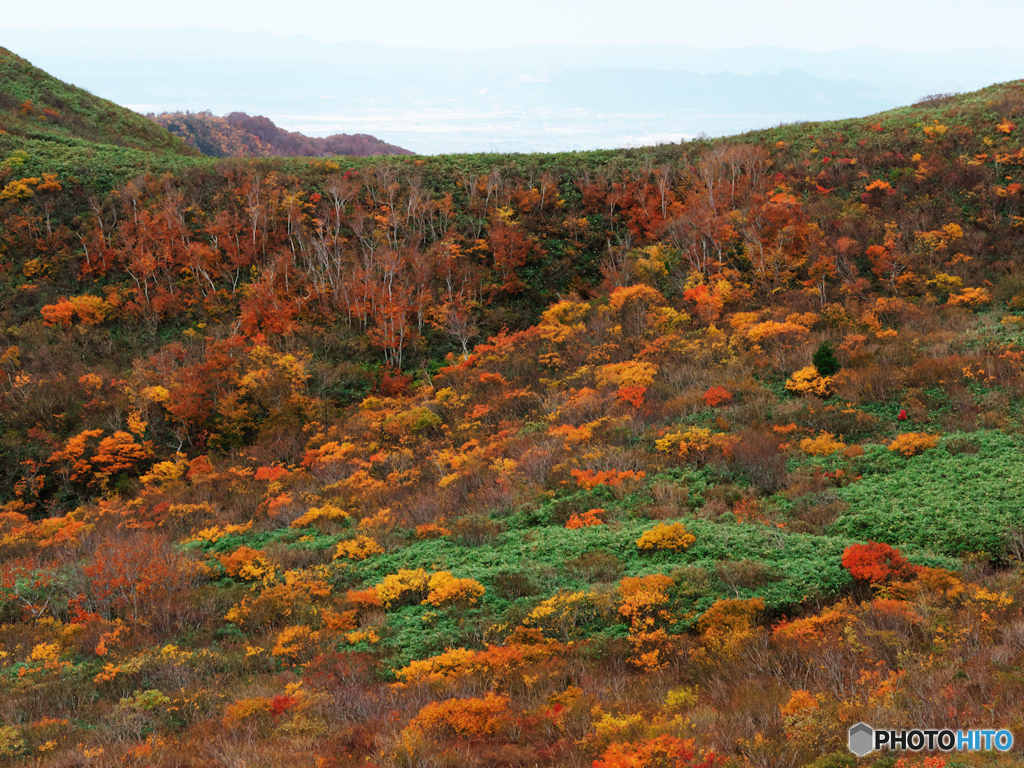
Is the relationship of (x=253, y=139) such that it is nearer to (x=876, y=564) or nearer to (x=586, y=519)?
(x=586, y=519)

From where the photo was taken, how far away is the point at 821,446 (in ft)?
46.3

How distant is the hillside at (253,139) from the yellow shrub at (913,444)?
7842cm

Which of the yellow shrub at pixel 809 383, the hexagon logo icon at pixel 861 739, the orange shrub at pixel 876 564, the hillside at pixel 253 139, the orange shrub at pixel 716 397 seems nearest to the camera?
the hexagon logo icon at pixel 861 739

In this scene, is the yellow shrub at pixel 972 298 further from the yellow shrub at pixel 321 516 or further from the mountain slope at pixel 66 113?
the mountain slope at pixel 66 113

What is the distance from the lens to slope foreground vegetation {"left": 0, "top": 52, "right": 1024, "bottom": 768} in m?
7.00

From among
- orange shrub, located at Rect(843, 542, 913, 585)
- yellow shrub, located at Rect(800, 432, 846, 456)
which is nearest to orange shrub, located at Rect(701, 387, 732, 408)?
yellow shrub, located at Rect(800, 432, 846, 456)

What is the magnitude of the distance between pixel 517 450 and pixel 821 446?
8235 mm

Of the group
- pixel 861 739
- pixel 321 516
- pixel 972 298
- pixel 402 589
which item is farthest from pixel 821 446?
pixel 972 298

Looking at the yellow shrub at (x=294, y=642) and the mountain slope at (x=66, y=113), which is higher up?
the mountain slope at (x=66, y=113)

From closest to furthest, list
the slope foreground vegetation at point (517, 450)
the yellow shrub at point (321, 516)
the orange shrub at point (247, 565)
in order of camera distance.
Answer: the slope foreground vegetation at point (517, 450) < the orange shrub at point (247, 565) < the yellow shrub at point (321, 516)

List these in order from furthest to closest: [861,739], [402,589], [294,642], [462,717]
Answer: [402,589] < [294,642] < [462,717] < [861,739]

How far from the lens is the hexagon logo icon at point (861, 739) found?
5043 mm

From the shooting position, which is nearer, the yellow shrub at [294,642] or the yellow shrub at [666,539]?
the yellow shrub at [294,642]

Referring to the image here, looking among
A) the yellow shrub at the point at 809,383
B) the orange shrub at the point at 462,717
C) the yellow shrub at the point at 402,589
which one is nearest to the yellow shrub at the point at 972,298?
the yellow shrub at the point at 809,383
